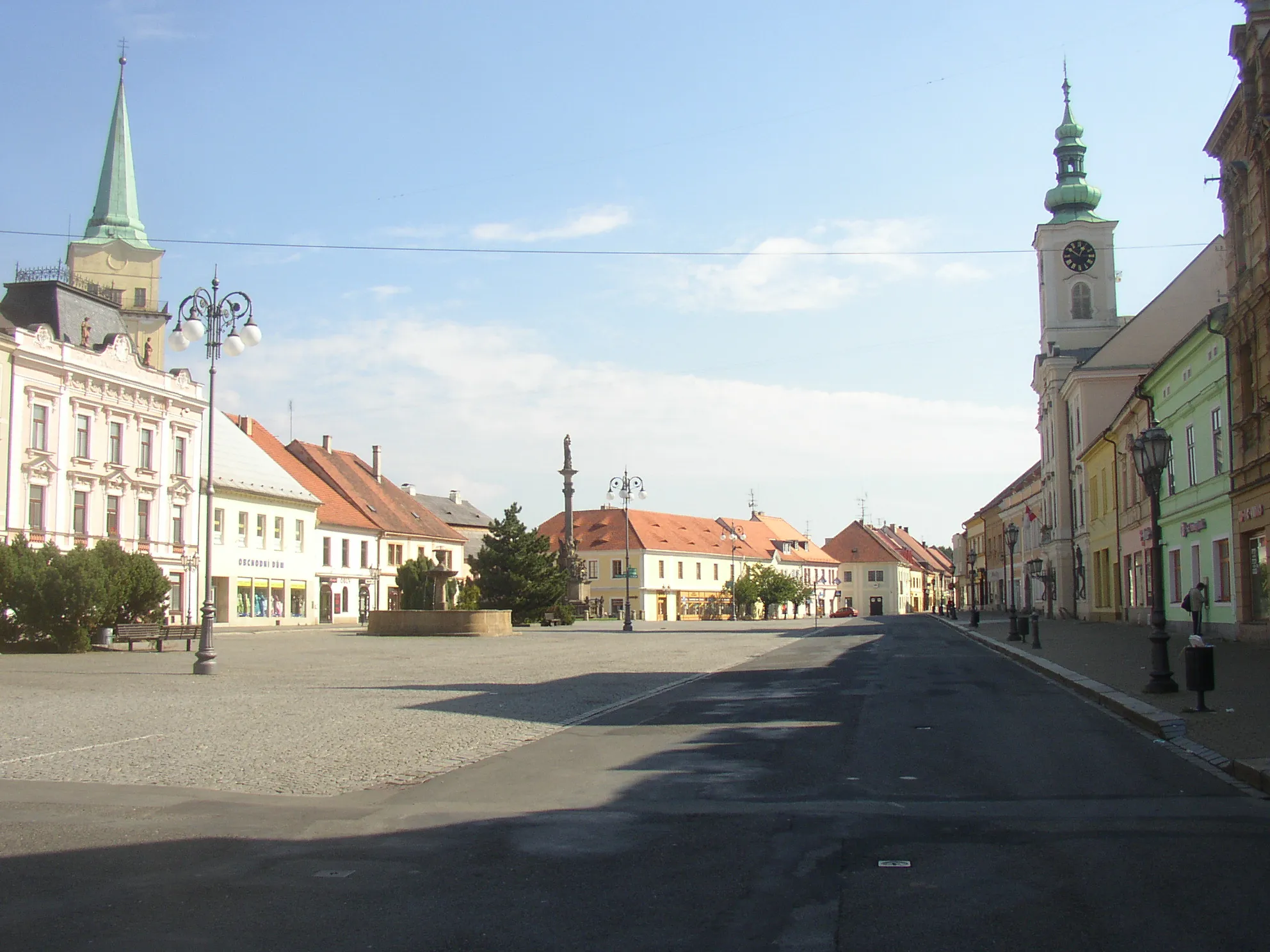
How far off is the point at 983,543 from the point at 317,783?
107159 millimetres

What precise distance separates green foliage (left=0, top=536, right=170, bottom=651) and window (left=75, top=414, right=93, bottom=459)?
1277cm

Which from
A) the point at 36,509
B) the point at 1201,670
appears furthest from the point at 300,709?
the point at 36,509

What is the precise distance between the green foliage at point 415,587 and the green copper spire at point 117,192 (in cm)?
3679

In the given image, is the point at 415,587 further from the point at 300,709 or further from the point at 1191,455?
the point at 300,709

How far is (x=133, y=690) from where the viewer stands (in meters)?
19.9

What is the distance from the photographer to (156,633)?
34.2 metres

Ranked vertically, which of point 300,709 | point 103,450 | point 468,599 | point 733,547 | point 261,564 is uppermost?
point 103,450

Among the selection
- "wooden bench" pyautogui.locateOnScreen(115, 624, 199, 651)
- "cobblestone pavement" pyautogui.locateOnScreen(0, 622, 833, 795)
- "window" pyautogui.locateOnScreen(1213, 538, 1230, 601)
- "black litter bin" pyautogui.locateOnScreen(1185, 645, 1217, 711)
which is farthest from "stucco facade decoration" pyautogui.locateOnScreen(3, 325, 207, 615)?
"black litter bin" pyautogui.locateOnScreen(1185, 645, 1217, 711)

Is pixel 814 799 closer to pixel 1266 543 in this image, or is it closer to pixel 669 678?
pixel 669 678

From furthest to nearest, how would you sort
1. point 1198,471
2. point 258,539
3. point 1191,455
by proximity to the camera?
point 258,539 < point 1191,455 < point 1198,471

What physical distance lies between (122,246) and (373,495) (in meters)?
21.6

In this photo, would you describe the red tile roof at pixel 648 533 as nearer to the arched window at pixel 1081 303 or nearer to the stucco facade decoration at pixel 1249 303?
the arched window at pixel 1081 303

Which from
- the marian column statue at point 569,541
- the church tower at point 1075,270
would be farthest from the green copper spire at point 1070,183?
the marian column statue at point 569,541

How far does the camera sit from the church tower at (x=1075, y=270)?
213 ft
